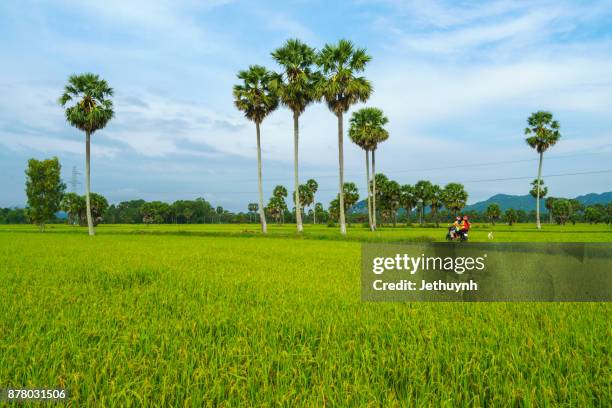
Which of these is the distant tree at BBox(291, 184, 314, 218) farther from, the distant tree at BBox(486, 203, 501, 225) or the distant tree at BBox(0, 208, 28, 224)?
the distant tree at BBox(0, 208, 28, 224)

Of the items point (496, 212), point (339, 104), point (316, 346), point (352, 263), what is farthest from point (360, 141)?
point (496, 212)

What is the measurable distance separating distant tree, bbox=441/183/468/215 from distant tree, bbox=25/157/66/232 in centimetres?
8292

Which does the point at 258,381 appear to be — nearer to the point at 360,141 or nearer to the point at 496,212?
the point at 360,141

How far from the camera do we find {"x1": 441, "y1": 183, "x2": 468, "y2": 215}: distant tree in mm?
90812

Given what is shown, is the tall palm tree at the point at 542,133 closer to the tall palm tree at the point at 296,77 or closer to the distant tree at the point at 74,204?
the tall palm tree at the point at 296,77

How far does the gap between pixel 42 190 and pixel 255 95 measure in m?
38.1

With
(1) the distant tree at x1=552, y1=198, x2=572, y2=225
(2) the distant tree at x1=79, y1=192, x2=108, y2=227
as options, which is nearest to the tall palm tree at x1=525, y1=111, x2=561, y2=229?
(1) the distant tree at x1=552, y1=198, x2=572, y2=225

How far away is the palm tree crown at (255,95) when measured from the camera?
43.8 meters

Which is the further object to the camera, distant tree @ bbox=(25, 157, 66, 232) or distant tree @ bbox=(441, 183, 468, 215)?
distant tree @ bbox=(441, 183, 468, 215)

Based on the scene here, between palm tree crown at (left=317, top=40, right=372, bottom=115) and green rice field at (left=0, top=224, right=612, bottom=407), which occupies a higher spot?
palm tree crown at (left=317, top=40, right=372, bottom=115)

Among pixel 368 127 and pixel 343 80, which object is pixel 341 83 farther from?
pixel 368 127

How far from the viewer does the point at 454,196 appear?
91500 mm

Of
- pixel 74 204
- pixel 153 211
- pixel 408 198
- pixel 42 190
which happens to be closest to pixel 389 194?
pixel 408 198

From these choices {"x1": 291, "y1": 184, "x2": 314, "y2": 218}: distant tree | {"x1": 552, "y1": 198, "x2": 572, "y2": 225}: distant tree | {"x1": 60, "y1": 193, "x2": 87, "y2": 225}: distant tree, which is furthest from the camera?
{"x1": 291, "y1": 184, "x2": 314, "y2": 218}: distant tree
